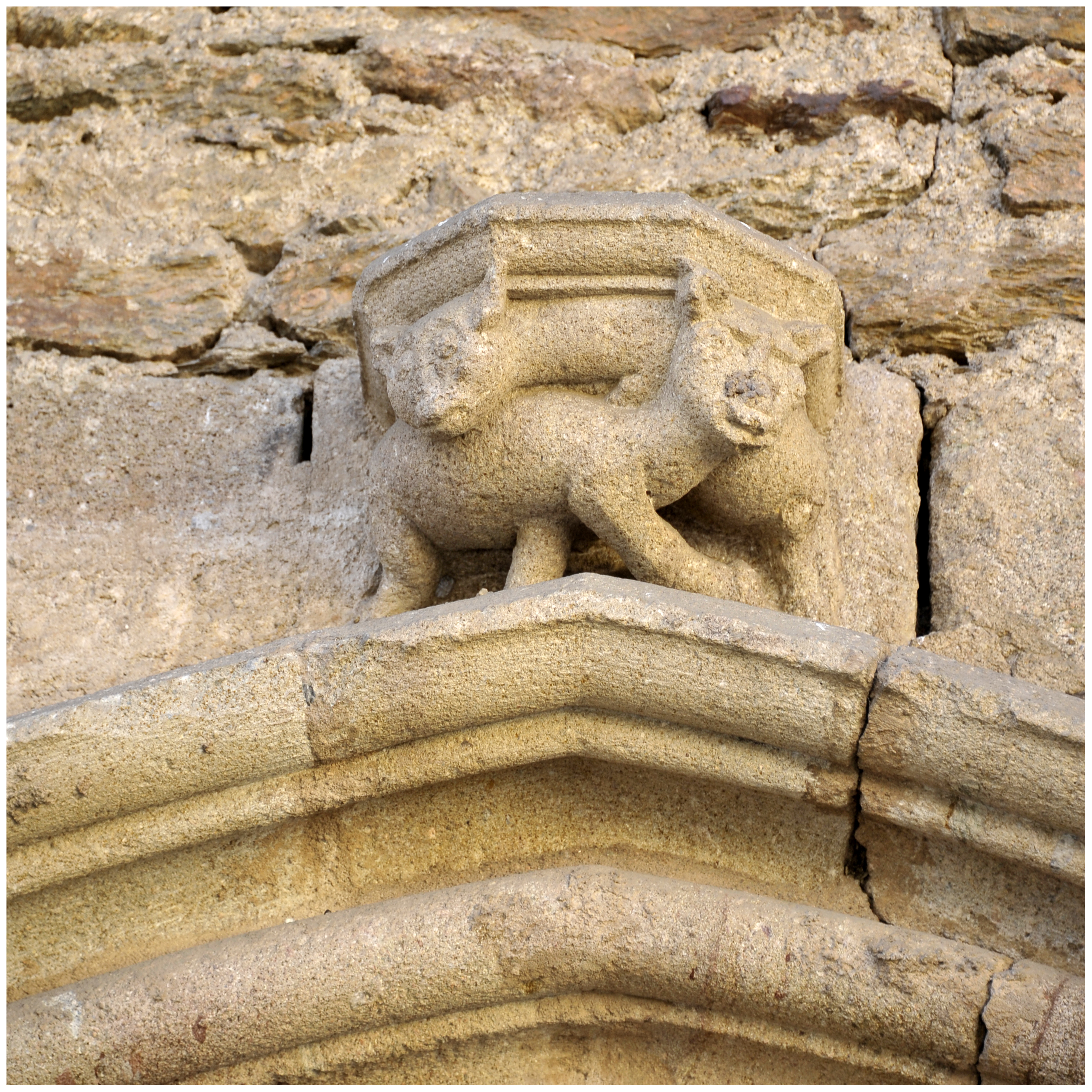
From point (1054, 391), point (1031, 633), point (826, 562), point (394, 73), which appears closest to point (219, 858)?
point (826, 562)

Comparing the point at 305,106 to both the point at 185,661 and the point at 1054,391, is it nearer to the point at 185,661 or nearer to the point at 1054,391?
the point at 185,661

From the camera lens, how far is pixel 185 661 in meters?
1.99

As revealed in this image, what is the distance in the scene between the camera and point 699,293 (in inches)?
70.8

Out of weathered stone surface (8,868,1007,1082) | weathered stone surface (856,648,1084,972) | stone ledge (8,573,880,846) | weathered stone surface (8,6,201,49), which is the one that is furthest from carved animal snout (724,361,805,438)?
weathered stone surface (8,6,201,49)

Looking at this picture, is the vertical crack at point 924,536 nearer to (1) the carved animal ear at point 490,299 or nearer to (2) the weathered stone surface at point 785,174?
(2) the weathered stone surface at point 785,174

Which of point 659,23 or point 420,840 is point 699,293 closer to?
point 420,840

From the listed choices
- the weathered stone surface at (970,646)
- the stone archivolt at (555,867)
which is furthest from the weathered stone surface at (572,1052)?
the weathered stone surface at (970,646)

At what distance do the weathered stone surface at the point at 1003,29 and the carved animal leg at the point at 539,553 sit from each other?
150 centimetres

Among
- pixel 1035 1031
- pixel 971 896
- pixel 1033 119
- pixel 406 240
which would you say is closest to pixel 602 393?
pixel 406 240

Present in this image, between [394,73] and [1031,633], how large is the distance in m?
1.82

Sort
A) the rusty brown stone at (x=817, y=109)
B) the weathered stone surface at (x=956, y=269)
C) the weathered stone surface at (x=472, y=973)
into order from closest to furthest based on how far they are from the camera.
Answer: the weathered stone surface at (x=472, y=973)
the weathered stone surface at (x=956, y=269)
the rusty brown stone at (x=817, y=109)

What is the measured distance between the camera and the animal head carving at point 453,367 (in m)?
1.74

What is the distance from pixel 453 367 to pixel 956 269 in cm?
109

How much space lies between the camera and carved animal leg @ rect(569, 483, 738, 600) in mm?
1779
